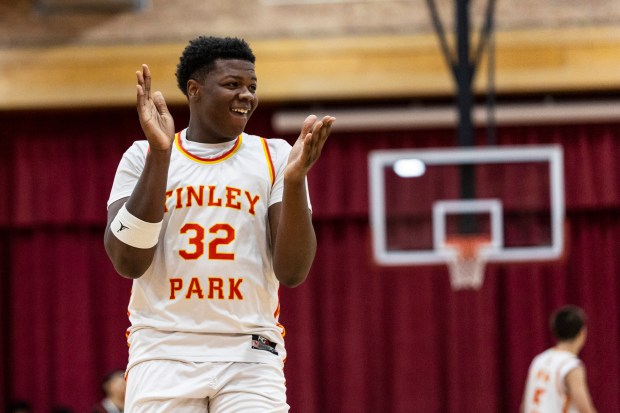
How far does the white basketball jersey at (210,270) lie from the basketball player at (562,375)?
4300 mm

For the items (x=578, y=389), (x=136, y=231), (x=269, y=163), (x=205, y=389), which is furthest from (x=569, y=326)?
(x=136, y=231)

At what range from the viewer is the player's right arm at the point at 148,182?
343 centimetres

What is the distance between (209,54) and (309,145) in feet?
2.04

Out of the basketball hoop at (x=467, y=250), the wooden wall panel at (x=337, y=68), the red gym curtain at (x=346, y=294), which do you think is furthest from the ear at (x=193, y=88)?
the red gym curtain at (x=346, y=294)

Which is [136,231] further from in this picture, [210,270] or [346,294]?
[346,294]

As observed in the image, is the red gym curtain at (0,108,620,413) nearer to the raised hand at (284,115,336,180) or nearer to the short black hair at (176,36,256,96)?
the short black hair at (176,36,256,96)

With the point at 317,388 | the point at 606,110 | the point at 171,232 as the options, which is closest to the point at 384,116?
the point at 606,110

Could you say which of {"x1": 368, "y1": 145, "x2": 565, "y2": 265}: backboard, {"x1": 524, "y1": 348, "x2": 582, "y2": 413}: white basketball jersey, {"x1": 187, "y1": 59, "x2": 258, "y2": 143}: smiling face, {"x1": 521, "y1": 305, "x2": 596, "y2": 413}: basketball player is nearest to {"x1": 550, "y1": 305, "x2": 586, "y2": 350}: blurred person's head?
{"x1": 521, "y1": 305, "x2": 596, "y2": 413}: basketball player

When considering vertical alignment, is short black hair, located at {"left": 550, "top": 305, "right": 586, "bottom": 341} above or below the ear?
below

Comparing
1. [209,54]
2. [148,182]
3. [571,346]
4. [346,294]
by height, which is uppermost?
[209,54]

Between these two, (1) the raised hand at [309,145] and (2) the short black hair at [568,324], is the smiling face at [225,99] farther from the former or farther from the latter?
(2) the short black hair at [568,324]

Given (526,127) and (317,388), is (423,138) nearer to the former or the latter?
(526,127)

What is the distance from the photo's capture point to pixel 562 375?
7.54 meters

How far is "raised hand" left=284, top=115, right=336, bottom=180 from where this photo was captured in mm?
3402
